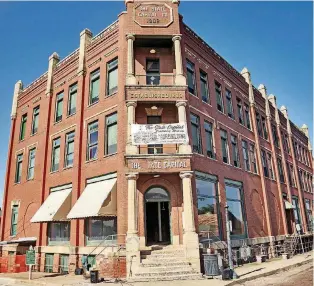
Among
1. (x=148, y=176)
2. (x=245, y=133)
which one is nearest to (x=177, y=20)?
(x=148, y=176)

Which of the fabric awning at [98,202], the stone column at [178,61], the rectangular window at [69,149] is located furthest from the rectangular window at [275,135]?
the fabric awning at [98,202]

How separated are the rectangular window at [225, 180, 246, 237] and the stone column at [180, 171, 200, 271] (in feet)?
20.3

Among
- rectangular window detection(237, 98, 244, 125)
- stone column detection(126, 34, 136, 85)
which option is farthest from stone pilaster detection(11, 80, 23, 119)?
rectangular window detection(237, 98, 244, 125)

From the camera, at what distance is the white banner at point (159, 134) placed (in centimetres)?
1611

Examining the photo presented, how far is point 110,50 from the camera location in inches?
773

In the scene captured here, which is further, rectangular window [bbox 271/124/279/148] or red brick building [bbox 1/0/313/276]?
rectangular window [bbox 271/124/279/148]

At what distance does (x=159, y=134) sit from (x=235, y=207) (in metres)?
9.09

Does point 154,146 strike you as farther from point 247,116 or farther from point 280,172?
point 280,172

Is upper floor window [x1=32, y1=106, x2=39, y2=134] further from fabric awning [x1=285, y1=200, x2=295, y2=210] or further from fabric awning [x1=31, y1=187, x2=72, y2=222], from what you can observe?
fabric awning [x1=285, y1=200, x2=295, y2=210]

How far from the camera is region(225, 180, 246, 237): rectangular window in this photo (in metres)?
21.0

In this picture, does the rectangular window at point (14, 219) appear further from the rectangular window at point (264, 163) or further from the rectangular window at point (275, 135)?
the rectangular window at point (275, 135)

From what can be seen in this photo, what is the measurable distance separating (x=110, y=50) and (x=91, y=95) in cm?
321

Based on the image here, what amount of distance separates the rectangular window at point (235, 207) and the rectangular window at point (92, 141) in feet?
30.1

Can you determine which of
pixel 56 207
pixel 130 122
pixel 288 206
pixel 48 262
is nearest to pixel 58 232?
pixel 48 262
